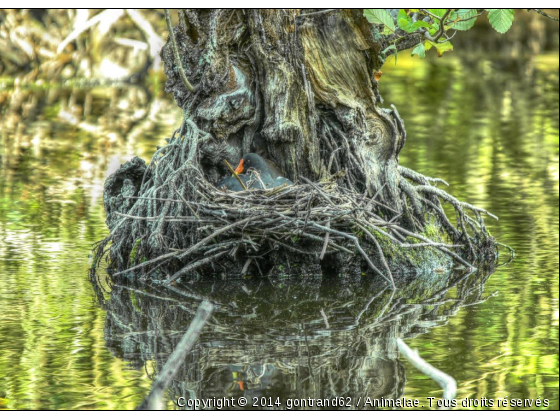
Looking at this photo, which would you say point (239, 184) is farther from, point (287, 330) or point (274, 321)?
point (287, 330)

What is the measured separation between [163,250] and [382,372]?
2399mm

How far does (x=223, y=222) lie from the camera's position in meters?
7.08

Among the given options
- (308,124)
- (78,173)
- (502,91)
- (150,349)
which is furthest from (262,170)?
(502,91)

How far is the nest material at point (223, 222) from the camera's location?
7039mm

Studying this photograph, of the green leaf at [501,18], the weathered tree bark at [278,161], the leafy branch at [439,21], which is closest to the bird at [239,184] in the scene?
the weathered tree bark at [278,161]

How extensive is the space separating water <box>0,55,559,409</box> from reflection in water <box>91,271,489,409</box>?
0.04ft

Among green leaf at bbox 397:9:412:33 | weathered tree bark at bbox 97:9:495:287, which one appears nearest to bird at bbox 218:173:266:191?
weathered tree bark at bbox 97:9:495:287

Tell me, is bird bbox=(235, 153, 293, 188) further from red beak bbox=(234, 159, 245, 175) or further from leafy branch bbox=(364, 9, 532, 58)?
leafy branch bbox=(364, 9, 532, 58)

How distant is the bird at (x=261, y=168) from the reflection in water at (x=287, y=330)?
2.53ft

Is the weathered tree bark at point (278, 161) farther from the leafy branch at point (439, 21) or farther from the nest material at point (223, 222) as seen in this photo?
the leafy branch at point (439, 21)

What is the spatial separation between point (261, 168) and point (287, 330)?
1.62m

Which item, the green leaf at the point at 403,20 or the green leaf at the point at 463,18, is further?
the green leaf at the point at 463,18

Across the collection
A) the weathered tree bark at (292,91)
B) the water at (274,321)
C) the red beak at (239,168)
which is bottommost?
the water at (274,321)

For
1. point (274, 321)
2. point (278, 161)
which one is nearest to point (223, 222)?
point (274, 321)
